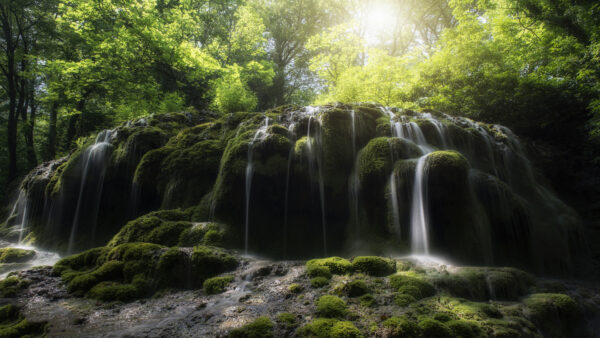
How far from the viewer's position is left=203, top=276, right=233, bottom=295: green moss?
426 centimetres

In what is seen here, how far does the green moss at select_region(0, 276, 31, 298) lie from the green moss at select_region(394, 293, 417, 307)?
6.07m

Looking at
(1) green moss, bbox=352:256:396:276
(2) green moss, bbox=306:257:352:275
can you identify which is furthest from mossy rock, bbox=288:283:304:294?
(1) green moss, bbox=352:256:396:276

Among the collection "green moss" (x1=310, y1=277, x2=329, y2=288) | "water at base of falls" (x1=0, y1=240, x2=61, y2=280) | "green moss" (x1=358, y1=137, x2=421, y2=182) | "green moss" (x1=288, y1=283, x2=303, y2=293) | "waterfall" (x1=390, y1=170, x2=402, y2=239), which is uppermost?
"green moss" (x1=358, y1=137, x2=421, y2=182)

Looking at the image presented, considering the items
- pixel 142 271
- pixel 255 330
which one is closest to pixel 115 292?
pixel 142 271

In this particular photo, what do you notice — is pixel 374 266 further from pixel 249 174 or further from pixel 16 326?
pixel 16 326

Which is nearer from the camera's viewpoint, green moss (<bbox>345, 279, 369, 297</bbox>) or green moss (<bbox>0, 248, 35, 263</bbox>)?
green moss (<bbox>345, 279, 369, 297</bbox>)

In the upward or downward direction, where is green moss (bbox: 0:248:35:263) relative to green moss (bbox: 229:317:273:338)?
downward

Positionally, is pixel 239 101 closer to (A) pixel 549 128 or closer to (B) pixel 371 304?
(B) pixel 371 304

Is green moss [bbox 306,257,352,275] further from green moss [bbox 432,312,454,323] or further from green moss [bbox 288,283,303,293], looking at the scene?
green moss [bbox 432,312,454,323]

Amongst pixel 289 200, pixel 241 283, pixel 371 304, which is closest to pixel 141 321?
pixel 241 283

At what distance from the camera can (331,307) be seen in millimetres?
3236

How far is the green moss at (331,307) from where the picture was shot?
3145mm

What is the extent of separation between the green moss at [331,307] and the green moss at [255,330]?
0.65 meters

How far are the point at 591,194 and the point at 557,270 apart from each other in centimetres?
444
